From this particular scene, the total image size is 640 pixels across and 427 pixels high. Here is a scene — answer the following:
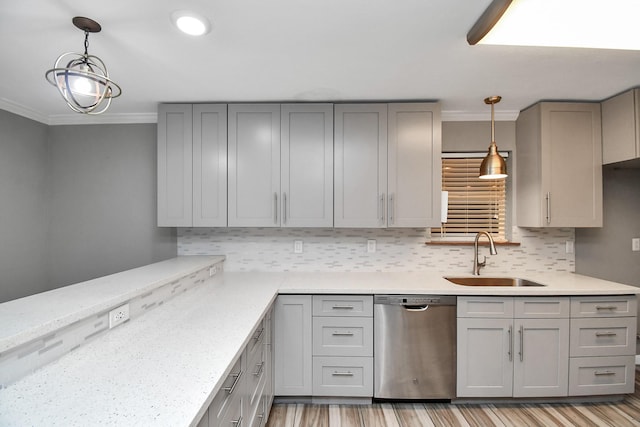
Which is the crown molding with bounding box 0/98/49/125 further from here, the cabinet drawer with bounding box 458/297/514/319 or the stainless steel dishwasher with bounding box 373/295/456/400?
the cabinet drawer with bounding box 458/297/514/319

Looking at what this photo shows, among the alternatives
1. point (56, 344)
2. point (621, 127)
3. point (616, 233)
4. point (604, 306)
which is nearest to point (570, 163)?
point (621, 127)

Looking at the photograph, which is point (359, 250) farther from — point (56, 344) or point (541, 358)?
point (56, 344)

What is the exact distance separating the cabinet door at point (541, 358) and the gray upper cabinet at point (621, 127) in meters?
1.33

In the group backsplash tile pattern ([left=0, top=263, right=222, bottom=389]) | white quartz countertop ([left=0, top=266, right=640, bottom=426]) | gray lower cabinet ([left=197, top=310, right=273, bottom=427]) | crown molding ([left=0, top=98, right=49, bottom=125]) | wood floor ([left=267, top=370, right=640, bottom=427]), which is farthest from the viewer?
crown molding ([left=0, top=98, right=49, bottom=125])

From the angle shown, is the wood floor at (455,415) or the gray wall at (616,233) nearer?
the wood floor at (455,415)

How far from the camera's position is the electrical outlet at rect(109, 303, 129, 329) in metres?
1.35

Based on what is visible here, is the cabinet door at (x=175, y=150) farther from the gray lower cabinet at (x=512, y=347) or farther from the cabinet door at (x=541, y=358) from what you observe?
the cabinet door at (x=541, y=358)

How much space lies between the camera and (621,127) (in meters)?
2.28

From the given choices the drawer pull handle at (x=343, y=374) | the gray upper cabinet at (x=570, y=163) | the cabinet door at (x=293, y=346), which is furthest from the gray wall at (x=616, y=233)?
the cabinet door at (x=293, y=346)

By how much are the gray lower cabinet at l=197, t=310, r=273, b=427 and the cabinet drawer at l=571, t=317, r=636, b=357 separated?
2157 mm

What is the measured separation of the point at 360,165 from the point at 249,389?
5.65 feet

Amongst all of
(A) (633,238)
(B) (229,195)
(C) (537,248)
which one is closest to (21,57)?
(B) (229,195)

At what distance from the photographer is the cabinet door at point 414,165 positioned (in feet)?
7.97

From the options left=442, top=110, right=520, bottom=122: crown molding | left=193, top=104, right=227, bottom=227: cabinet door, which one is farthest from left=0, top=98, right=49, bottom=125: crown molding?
left=442, top=110, right=520, bottom=122: crown molding
